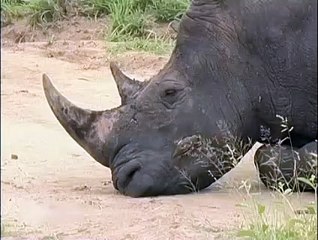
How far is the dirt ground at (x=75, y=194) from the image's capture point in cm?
507

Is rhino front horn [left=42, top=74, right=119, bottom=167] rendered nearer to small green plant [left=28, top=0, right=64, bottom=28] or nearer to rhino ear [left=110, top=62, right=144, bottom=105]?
rhino ear [left=110, top=62, right=144, bottom=105]

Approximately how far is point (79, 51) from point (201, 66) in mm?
5821

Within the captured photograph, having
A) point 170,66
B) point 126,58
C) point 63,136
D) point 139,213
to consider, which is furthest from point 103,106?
point 139,213

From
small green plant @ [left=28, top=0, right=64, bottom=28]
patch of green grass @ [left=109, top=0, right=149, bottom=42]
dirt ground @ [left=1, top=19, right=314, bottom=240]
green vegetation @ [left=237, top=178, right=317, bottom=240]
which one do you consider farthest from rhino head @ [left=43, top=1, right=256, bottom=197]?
small green plant @ [left=28, top=0, right=64, bottom=28]

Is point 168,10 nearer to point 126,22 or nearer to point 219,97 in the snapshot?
→ point 126,22

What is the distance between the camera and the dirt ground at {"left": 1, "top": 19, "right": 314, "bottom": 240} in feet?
16.6

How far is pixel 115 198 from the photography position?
5.84 m

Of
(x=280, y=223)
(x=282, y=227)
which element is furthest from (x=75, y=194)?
(x=282, y=227)

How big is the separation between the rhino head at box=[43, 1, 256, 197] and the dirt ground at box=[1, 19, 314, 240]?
0.12 m

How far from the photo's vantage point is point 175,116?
19.3 ft

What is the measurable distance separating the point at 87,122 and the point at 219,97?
2.45 ft

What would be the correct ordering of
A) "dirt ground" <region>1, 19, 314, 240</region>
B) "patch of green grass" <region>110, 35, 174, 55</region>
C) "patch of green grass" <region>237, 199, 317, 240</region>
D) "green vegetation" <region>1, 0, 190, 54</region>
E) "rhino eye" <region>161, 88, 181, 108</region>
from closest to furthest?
1. "patch of green grass" <region>237, 199, 317, 240</region>
2. "dirt ground" <region>1, 19, 314, 240</region>
3. "rhino eye" <region>161, 88, 181, 108</region>
4. "patch of green grass" <region>110, 35, 174, 55</region>
5. "green vegetation" <region>1, 0, 190, 54</region>

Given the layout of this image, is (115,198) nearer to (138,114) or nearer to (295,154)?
(138,114)

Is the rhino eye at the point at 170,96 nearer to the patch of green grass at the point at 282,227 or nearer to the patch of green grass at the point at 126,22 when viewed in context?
the patch of green grass at the point at 282,227
